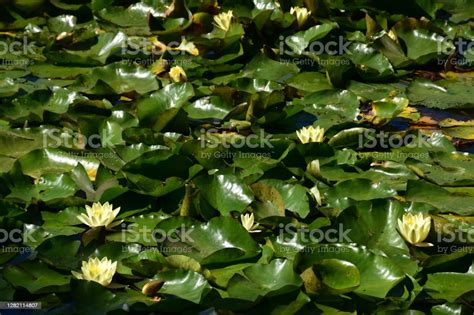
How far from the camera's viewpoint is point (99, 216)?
3.73 metres

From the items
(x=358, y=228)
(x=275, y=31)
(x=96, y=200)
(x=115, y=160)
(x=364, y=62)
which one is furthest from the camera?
→ (x=275, y=31)

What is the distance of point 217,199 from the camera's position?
389 centimetres

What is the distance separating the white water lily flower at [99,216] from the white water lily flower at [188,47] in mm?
2017

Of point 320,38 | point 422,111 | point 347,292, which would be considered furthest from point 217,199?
point 320,38

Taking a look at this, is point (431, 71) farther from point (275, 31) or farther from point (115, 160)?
point (115, 160)

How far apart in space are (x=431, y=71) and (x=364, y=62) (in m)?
0.47

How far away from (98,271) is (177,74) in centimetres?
195
